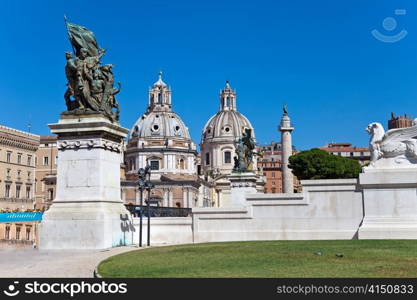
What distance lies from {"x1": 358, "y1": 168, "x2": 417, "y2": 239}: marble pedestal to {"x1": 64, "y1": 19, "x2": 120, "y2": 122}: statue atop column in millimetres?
9137

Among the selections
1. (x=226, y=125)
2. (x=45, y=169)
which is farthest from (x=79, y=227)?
(x=226, y=125)

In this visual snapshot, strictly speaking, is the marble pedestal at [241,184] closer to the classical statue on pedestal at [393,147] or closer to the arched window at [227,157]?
the classical statue on pedestal at [393,147]

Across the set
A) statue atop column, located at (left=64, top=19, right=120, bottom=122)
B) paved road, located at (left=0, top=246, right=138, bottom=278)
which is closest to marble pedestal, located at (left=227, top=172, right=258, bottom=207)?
statue atop column, located at (left=64, top=19, right=120, bottom=122)

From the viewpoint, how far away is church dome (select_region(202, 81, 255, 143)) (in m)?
152

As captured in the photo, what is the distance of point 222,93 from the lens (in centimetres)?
16262

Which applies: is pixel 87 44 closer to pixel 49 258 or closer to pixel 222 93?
pixel 49 258

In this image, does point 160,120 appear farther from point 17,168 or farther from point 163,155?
point 17,168

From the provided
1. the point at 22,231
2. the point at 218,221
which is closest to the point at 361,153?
the point at 22,231

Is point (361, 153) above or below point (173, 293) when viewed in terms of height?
above

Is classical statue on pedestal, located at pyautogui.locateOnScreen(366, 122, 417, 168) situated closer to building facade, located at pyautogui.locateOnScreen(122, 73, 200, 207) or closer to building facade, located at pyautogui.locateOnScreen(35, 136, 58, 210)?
building facade, located at pyautogui.locateOnScreen(35, 136, 58, 210)

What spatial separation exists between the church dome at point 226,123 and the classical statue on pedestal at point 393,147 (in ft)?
419

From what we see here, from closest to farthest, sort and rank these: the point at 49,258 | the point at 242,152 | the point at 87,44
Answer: the point at 49,258
the point at 87,44
the point at 242,152

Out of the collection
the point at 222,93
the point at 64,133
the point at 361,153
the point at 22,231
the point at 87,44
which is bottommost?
the point at 22,231

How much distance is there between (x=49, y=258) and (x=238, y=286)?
7803 millimetres
